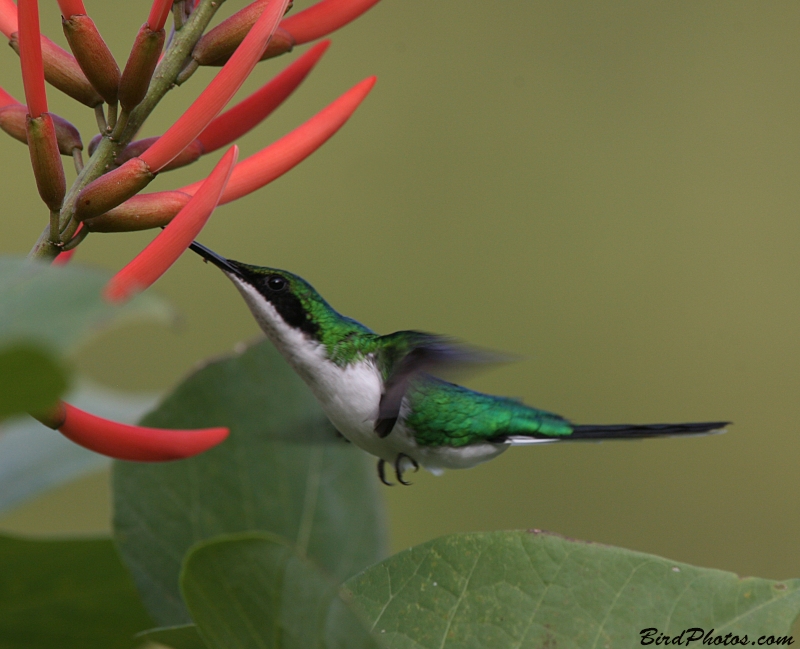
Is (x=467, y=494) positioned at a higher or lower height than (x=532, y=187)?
lower

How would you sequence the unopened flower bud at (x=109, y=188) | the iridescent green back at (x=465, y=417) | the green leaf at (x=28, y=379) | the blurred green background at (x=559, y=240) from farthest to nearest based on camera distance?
1. the blurred green background at (x=559, y=240)
2. the iridescent green back at (x=465, y=417)
3. the unopened flower bud at (x=109, y=188)
4. the green leaf at (x=28, y=379)

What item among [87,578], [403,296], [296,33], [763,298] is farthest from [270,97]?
[763,298]

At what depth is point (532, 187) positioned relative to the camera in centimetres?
359

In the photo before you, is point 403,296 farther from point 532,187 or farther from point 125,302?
point 125,302

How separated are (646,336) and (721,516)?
0.68 meters

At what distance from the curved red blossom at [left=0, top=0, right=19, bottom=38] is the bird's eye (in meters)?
0.27

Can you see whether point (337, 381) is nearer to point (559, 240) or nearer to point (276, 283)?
point (276, 283)

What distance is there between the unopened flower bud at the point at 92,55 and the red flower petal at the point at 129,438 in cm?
17

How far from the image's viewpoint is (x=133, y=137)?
509 millimetres

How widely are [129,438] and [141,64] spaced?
0.62ft

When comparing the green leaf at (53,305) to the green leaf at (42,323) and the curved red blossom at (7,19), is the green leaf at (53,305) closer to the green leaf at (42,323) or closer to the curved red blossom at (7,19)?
the green leaf at (42,323)

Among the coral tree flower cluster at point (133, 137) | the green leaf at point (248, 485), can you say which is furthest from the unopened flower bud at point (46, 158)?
the green leaf at point (248, 485)

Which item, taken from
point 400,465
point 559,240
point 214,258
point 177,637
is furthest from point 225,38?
point 559,240

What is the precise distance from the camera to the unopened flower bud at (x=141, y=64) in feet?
1.55
